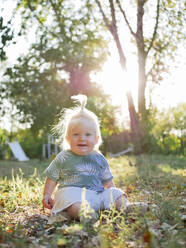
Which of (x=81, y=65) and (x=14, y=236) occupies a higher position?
(x=81, y=65)

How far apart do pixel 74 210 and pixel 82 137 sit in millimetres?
632

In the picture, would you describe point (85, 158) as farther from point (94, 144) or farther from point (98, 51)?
point (98, 51)

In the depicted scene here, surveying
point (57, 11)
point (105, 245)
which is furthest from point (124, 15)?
point (105, 245)

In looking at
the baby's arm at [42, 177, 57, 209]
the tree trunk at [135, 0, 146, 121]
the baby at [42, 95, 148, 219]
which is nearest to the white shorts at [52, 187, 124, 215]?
the baby at [42, 95, 148, 219]

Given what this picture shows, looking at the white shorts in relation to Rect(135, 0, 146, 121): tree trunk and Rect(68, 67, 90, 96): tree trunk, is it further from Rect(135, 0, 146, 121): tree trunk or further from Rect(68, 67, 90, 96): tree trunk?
Rect(68, 67, 90, 96): tree trunk

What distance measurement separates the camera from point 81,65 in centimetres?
1567

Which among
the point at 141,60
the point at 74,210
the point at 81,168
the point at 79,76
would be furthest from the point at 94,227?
the point at 79,76

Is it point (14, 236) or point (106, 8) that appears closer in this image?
point (14, 236)

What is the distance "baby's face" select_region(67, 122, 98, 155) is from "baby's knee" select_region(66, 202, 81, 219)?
0.51 metres

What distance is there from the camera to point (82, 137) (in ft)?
8.98

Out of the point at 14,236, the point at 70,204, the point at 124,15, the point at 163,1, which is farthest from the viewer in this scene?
the point at 124,15

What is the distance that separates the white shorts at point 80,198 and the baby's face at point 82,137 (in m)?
0.36

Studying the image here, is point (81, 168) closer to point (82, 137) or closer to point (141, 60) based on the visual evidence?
point (82, 137)

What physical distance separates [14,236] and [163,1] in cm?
918
